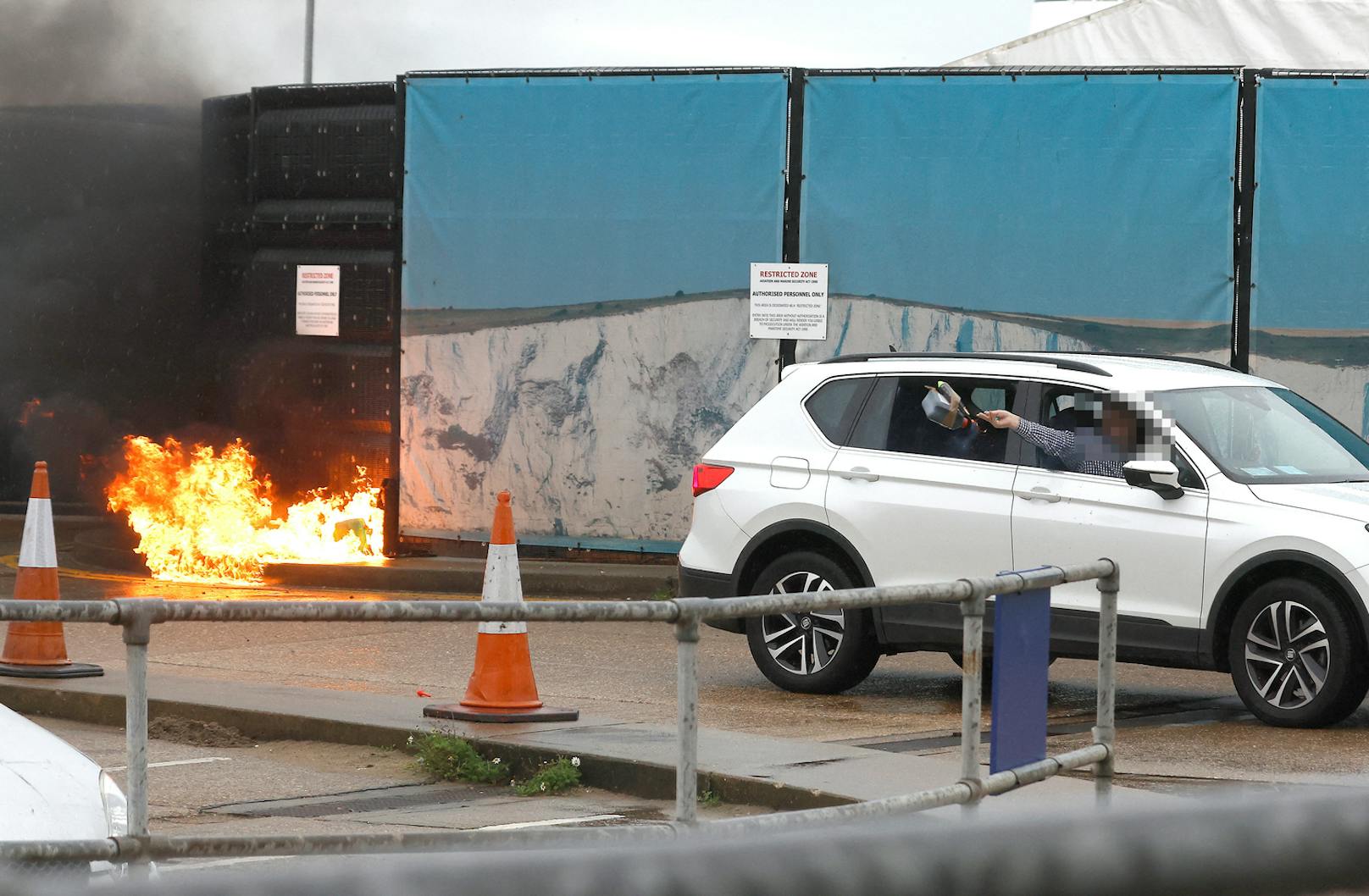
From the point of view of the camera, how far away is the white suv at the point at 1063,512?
27.1 ft

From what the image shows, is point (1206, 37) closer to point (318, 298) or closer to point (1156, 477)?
point (318, 298)

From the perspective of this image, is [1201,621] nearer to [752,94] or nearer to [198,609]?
[198,609]

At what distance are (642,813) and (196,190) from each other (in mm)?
12013

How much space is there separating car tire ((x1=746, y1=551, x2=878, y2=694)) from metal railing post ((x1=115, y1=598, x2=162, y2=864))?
16.6ft

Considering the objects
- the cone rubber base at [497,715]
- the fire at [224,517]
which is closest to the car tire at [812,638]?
the cone rubber base at [497,715]

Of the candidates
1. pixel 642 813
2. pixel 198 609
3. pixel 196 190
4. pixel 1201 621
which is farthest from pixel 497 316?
pixel 198 609

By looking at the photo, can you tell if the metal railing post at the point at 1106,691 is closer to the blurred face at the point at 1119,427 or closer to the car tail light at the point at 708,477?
the blurred face at the point at 1119,427

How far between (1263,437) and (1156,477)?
2.49 ft

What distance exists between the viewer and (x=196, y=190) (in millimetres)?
17250

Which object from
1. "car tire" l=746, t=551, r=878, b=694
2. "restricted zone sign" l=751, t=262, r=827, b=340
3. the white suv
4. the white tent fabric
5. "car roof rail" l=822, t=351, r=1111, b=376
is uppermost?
the white tent fabric

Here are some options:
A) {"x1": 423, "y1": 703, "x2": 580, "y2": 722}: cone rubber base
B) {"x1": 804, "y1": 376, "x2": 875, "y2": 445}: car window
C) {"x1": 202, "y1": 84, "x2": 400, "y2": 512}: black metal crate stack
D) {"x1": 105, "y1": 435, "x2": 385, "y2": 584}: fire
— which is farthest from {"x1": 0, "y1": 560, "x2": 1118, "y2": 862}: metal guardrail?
{"x1": 202, "y1": 84, "x2": 400, "y2": 512}: black metal crate stack

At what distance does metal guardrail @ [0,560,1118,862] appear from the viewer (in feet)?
13.5

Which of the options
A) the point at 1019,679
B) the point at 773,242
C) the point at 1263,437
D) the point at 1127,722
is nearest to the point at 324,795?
the point at 1019,679

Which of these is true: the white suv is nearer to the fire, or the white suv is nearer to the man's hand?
the man's hand
